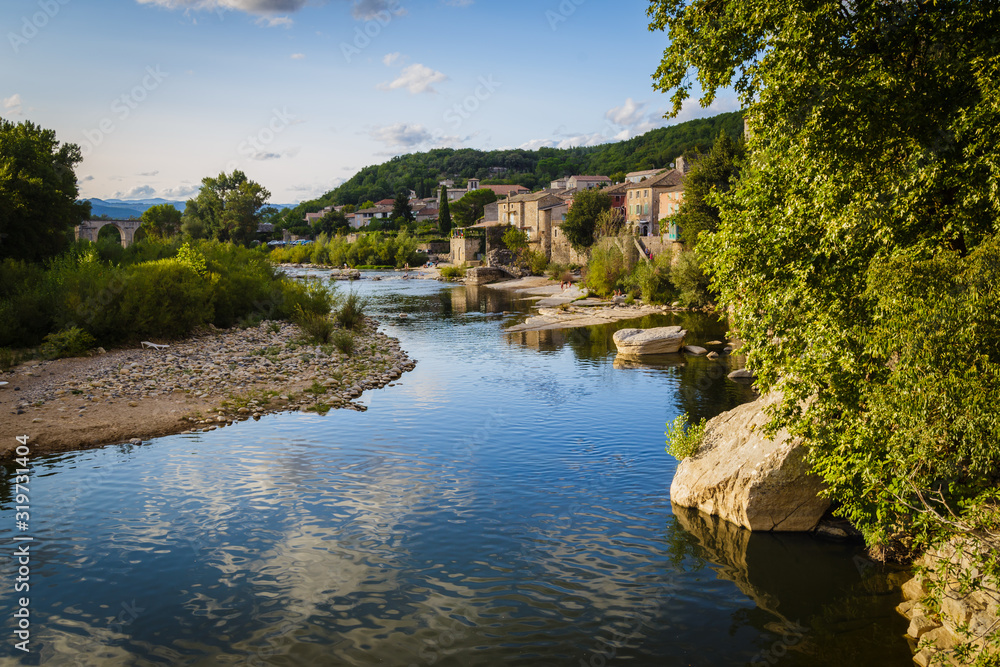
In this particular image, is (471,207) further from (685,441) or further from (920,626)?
(920,626)

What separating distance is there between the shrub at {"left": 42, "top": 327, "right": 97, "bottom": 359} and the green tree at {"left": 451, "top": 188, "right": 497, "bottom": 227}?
109m

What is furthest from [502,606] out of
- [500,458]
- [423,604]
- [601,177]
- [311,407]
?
[601,177]

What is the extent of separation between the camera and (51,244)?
113 feet

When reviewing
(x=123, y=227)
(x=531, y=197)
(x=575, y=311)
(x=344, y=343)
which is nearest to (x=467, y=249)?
(x=531, y=197)

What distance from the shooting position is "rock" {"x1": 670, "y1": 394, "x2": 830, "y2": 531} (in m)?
11.7

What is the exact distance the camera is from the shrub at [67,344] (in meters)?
24.2

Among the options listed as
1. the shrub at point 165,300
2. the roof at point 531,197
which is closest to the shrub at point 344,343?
the shrub at point 165,300

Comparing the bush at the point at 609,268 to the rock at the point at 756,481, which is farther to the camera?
the bush at the point at 609,268

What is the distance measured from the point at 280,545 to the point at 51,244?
31.3 m

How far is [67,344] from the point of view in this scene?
959 inches

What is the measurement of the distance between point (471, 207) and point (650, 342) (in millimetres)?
106344

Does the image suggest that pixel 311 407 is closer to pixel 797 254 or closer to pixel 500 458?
pixel 500 458

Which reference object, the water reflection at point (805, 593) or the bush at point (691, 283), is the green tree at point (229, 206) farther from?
the water reflection at point (805, 593)

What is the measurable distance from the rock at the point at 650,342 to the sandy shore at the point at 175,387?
34.4 ft
